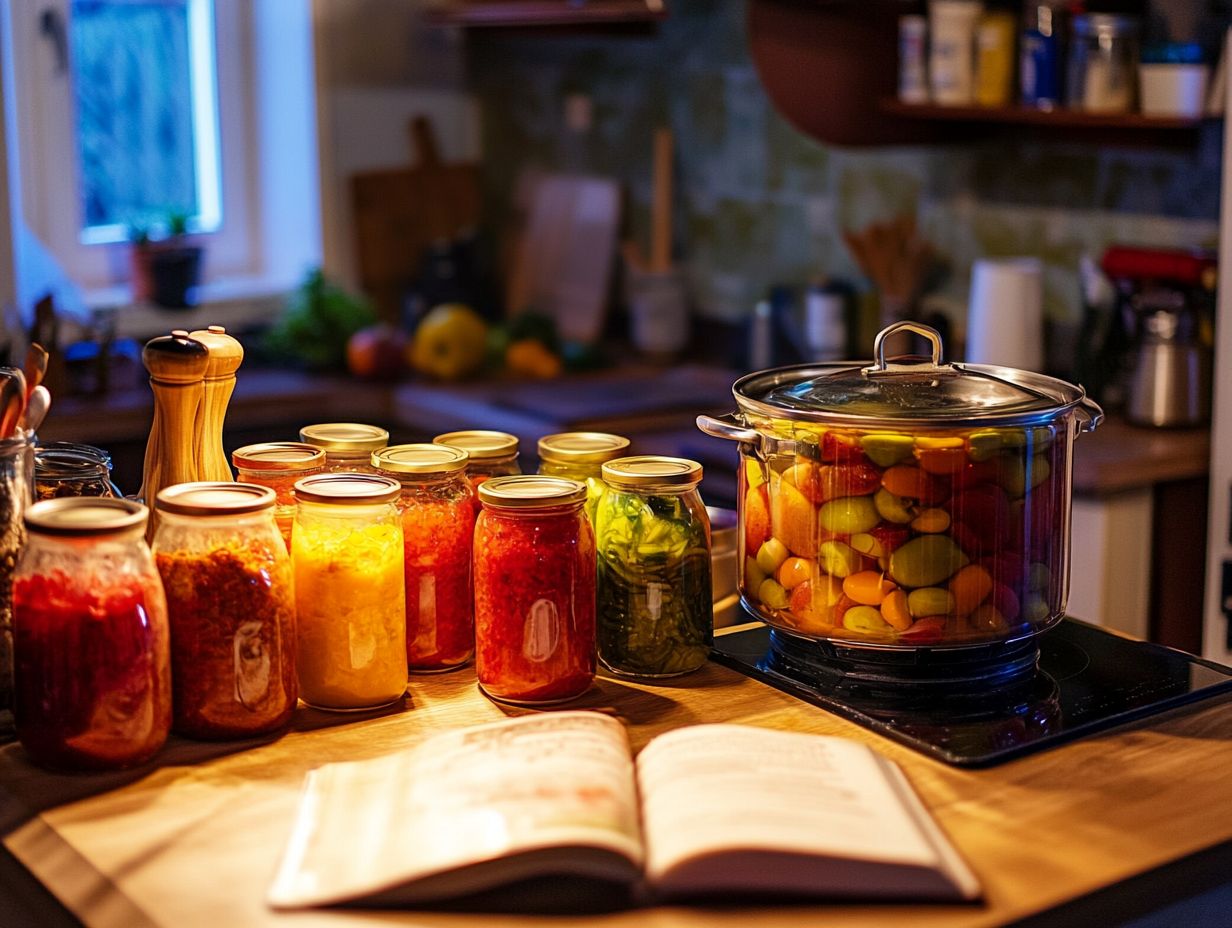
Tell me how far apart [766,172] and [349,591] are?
2434 millimetres

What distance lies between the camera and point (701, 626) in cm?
136

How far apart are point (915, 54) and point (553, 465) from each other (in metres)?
1.72

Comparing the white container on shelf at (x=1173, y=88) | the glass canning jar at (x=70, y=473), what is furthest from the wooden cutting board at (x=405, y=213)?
the glass canning jar at (x=70, y=473)

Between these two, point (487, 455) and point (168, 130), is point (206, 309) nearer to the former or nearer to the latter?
point (168, 130)

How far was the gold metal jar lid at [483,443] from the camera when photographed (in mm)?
1410

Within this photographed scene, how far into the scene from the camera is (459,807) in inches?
40.3

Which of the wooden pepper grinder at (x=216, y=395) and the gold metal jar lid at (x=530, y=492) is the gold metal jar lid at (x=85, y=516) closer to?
the wooden pepper grinder at (x=216, y=395)

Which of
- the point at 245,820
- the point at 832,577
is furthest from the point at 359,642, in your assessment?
the point at 832,577

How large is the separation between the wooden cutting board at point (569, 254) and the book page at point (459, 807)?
8.96ft

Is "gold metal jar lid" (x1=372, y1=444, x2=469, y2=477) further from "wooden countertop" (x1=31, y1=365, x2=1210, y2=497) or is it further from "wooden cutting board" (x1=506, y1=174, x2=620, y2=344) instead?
"wooden cutting board" (x1=506, y1=174, x2=620, y2=344)

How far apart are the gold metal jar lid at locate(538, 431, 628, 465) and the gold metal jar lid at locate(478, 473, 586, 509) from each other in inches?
4.5

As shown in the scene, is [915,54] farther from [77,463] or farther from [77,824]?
[77,824]

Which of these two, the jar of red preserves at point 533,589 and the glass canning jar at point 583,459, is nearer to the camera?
the jar of red preserves at point 533,589

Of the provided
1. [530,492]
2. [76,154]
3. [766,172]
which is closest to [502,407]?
[766,172]
